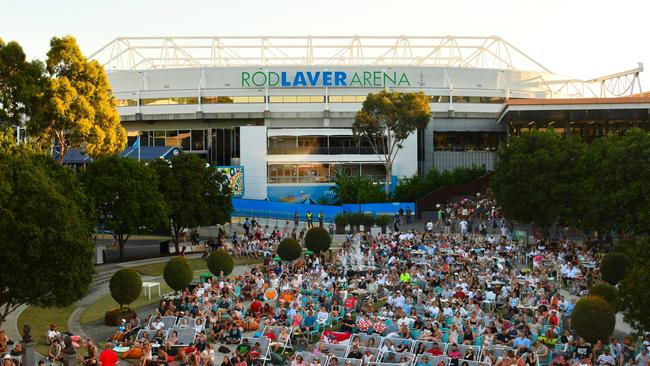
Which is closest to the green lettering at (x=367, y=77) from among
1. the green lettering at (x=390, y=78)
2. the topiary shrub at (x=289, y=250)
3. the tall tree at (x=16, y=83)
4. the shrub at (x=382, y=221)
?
the green lettering at (x=390, y=78)

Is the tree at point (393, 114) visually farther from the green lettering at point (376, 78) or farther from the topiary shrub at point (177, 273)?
the topiary shrub at point (177, 273)

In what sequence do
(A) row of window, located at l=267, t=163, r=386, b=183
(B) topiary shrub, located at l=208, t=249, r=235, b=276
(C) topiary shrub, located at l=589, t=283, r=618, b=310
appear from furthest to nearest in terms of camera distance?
(A) row of window, located at l=267, t=163, r=386, b=183 < (B) topiary shrub, located at l=208, t=249, r=235, b=276 < (C) topiary shrub, located at l=589, t=283, r=618, b=310

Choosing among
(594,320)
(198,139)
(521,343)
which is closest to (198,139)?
(198,139)

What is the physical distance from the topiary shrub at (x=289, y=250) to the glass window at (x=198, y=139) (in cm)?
4343

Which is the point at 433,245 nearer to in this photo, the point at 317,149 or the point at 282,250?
the point at 282,250

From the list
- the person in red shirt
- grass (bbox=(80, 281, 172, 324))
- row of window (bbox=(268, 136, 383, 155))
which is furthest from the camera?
row of window (bbox=(268, 136, 383, 155))

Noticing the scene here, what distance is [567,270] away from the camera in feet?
99.4

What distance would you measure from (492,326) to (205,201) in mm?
25331

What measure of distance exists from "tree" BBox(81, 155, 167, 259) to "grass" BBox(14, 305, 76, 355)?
9.63 metres

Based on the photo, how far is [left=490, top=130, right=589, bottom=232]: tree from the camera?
134ft

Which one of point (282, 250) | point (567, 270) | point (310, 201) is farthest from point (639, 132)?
point (310, 201)

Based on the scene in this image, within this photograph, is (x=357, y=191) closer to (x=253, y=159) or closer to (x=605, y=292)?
(x=253, y=159)

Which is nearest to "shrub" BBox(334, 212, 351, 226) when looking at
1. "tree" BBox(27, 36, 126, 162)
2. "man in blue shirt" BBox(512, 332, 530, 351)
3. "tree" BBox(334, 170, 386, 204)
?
"tree" BBox(334, 170, 386, 204)

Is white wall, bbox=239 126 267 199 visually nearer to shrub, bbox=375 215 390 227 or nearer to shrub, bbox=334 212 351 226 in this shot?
shrub, bbox=334 212 351 226
